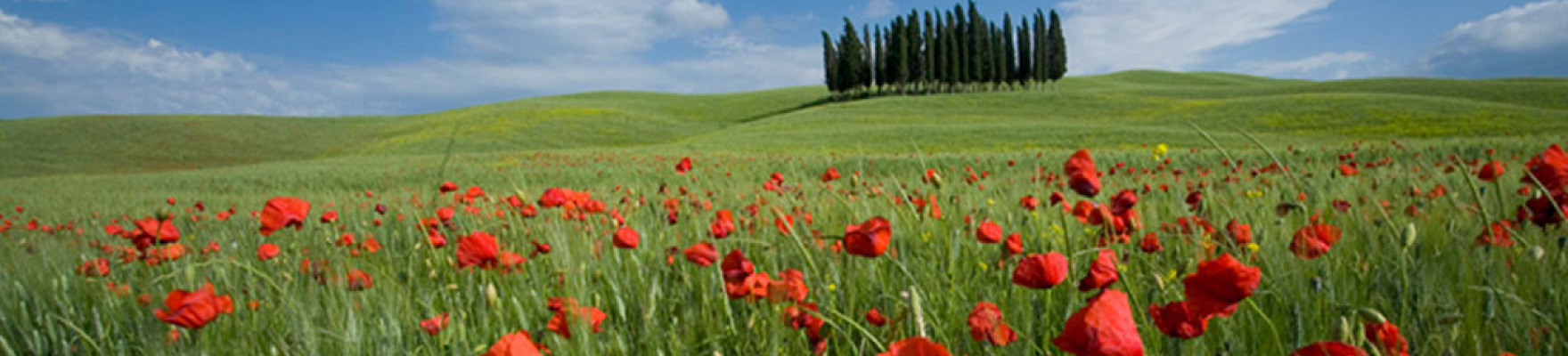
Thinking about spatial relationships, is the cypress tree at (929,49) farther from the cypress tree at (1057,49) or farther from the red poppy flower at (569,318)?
the red poppy flower at (569,318)

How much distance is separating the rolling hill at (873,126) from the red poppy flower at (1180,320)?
16250 millimetres

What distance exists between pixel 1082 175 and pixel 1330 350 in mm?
748

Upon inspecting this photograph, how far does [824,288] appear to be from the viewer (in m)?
1.49

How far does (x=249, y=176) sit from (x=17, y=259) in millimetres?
15262

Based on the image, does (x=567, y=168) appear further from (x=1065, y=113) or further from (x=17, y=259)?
(x=1065, y=113)

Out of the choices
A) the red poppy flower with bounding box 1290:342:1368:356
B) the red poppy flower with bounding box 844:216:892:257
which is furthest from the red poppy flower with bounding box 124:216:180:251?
the red poppy flower with bounding box 1290:342:1368:356

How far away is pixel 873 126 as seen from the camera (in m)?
25.8

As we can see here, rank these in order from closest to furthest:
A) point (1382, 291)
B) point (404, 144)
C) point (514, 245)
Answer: point (1382, 291), point (514, 245), point (404, 144)

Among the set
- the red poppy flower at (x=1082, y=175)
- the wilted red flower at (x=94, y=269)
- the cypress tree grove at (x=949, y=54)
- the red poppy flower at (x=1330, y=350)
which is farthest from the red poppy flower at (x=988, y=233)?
the cypress tree grove at (x=949, y=54)

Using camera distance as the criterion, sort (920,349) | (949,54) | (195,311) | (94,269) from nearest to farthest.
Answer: (920,349)
(195,311)
(94,269)
(949,54)

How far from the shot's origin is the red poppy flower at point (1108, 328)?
51 cm

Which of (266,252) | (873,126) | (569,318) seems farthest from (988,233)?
(873,126)

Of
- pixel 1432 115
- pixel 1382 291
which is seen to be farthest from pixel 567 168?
pixel 1432 115

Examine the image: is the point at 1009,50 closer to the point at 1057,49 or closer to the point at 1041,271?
the point at 1057,49
